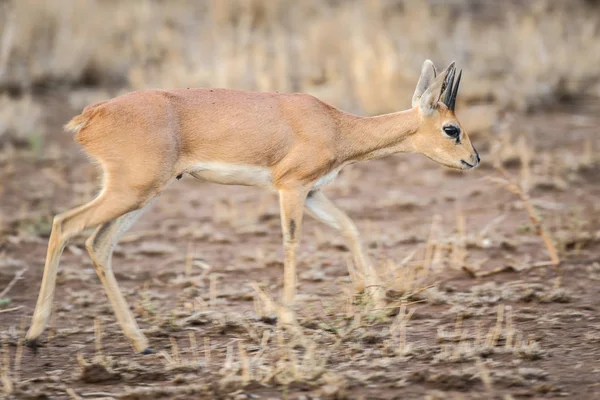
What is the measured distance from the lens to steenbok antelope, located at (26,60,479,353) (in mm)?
5578

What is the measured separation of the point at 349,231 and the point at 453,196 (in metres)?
3.20

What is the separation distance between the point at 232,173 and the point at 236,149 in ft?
0.53

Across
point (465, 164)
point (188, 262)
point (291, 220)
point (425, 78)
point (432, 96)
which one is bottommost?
point (188, 262)

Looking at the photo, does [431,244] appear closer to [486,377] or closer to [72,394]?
[486,377]

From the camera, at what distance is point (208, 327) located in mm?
6016

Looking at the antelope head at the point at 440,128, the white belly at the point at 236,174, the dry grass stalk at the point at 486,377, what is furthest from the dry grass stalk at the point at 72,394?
the antelope head at the point at 440,128

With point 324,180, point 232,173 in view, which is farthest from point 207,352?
point 324,180

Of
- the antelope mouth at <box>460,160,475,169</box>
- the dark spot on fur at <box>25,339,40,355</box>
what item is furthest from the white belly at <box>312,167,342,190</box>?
the dark spot on fur at <box>25,339,40,355</box>

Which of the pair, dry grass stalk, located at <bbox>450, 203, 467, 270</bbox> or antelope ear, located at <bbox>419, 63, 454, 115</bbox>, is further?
dry grass stalk, located at <bbox>450, 203, 467, 270</bbox>

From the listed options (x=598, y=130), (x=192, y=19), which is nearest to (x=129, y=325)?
(x=598, y=130)

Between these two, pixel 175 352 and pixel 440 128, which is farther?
pixel 440 128

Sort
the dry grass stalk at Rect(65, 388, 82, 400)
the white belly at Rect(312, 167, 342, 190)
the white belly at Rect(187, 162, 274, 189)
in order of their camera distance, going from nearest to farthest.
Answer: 1. the dry grass stalk at Rect(65, 388, 82, 400)
2. the white belly at Rect(187, 162, 274, 189)
3. the white belly at Rect(312, 167, 342, 190)

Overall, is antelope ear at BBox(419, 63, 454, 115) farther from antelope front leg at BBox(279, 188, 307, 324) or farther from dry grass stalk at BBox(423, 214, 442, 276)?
dry grass stalk at BBox(423, 214, 442, 276)

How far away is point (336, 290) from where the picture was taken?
22.2 ft
